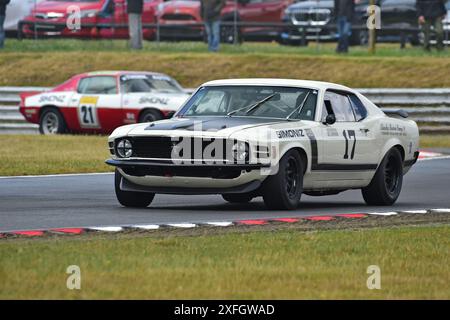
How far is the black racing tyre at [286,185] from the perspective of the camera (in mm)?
12812

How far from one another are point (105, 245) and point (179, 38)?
87.6ft

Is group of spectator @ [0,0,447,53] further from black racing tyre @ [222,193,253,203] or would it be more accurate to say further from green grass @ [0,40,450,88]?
black racing tyre @ [222,193,253,203]

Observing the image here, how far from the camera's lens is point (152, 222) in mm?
11961

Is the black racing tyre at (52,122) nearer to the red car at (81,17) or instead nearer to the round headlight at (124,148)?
the red car at (81,17)

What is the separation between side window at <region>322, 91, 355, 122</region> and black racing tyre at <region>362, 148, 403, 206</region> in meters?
0.60

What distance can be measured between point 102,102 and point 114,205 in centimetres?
1355

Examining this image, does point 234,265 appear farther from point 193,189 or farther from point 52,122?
point 52,122

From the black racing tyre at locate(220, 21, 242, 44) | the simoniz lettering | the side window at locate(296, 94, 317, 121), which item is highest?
the side window at locate(296, 94, 317, 121)

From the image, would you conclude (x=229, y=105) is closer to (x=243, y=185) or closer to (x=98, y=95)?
(x=243, y=185)

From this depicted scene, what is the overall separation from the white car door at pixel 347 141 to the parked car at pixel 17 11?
21.1m

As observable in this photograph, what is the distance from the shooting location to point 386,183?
1472 cm

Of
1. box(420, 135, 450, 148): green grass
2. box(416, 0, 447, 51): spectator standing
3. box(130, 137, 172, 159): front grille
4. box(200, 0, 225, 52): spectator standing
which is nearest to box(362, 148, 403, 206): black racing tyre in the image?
box(130, 137, 172, 159): front grille

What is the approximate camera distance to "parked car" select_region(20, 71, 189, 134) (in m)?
26.9

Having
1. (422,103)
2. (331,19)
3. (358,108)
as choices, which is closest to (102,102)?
(422,103)
